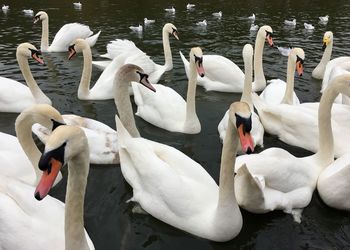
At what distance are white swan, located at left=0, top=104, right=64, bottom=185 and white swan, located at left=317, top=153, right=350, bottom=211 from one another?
10.8ft

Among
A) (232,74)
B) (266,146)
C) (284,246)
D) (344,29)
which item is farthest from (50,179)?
(344,29)

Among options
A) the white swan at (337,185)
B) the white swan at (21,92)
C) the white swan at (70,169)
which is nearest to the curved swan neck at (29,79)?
the white swan at (21,92)

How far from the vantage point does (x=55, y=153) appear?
3246 millimetres

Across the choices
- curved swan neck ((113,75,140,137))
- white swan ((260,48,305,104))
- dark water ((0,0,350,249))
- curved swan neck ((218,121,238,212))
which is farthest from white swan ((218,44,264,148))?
curved swan neck ((218,121,238,212))

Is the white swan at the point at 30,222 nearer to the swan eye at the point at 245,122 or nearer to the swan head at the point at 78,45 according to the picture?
the swan eye at the point at 245,122

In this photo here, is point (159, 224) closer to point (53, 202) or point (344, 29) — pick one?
point (53, 202)

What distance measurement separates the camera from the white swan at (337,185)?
17.4 ft

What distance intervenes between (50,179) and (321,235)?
338 cm

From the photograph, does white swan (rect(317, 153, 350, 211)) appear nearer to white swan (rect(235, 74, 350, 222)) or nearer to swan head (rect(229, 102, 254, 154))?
white swan (rect(235, 74, 350, 222))

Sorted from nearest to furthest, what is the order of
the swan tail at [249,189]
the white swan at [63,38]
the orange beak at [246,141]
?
the orange beak at [246,141]
the swan tail at [249,189]
the white swan at [63,38]

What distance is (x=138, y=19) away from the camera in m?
19.0

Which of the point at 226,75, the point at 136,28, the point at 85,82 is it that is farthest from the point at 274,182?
the point at 136,28

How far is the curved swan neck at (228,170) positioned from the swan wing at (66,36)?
32.7ft

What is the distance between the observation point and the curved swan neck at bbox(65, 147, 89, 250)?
11.7ft
